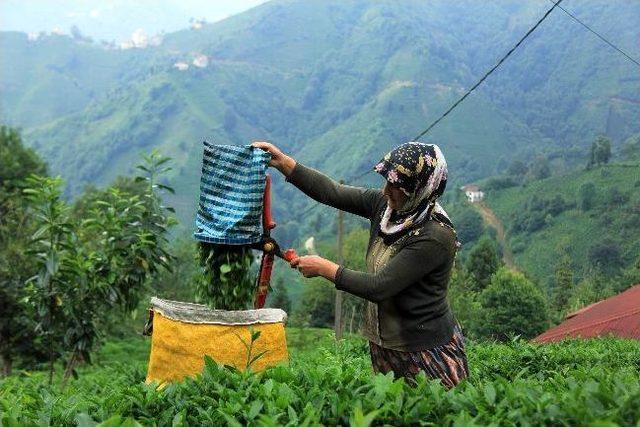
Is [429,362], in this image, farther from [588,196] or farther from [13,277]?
[588,196]

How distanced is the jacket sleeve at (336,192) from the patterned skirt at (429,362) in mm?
735

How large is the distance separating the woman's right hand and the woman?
22.7 inches

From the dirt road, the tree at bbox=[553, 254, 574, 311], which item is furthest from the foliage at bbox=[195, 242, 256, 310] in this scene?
the dirt road

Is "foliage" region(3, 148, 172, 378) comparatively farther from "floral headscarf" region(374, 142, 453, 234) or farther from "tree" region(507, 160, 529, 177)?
"tree" region(507, 160, 529, 177)

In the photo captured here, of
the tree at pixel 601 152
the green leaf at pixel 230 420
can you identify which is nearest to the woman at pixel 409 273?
the green leaf at pixel 230 420

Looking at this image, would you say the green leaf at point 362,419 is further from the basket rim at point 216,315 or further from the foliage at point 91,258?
the foliage at point 91,258

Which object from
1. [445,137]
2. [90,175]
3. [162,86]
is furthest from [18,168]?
[162,86]

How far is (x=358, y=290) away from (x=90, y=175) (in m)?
147

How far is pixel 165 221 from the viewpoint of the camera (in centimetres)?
729

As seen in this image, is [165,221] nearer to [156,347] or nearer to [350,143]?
[156,347]

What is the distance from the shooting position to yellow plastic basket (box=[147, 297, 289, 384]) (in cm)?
367

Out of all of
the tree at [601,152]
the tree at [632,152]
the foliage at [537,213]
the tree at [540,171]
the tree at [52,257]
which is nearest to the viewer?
the tree at [52,257]

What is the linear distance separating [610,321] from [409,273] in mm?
16176

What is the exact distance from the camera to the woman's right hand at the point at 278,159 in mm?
3879
